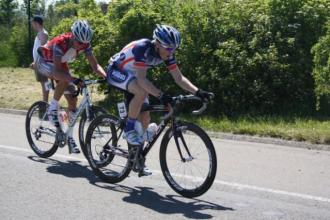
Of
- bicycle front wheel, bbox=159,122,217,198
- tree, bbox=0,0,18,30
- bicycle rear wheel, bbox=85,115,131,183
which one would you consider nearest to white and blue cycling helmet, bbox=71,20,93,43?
bicycle rear wheel, bbox=85,115,131,183

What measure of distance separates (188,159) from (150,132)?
54 centimetres

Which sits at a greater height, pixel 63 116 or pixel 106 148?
pixel 63 116

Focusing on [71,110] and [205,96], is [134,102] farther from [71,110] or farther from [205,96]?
[71,110]

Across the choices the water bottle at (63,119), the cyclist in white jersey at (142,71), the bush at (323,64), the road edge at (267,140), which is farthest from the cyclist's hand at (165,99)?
the bush at (323,64)

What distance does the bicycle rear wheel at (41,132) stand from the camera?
27.2 feet

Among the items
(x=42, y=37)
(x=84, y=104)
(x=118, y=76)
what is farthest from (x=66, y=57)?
(x=42, y=37)

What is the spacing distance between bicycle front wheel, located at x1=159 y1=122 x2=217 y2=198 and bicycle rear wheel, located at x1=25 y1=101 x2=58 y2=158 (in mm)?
2245

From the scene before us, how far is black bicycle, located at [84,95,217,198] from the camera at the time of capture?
6.22 m

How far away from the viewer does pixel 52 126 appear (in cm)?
827

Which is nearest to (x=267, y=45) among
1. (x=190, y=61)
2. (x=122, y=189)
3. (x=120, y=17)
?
(x=190, y=61)

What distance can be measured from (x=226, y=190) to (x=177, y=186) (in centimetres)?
59

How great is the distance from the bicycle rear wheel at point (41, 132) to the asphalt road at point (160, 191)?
14cm

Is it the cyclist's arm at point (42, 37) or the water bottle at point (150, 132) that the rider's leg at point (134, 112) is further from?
the cyclist's arm at point (42, 37)

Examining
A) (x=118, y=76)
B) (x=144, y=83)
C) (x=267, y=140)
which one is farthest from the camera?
(x=267, y=140)
